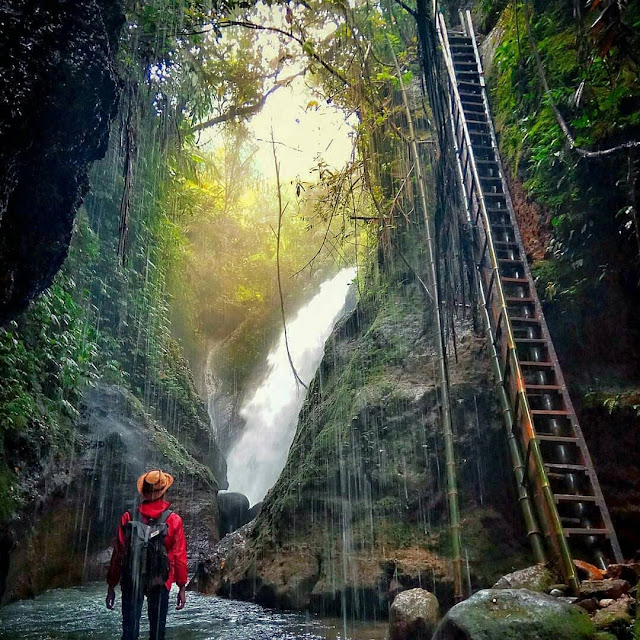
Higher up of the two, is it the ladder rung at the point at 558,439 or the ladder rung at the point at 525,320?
the ladder rung at the point at 525,320

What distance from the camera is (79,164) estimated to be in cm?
503

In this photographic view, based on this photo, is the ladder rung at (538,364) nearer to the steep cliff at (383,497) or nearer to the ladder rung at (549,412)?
the ladder rung at (549,412)

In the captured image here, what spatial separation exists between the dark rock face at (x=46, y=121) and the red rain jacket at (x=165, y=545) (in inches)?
99.3

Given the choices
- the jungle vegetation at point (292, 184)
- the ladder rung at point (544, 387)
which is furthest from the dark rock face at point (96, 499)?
the ladder rung at point (544, 387)

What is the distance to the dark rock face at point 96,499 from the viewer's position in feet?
22.1

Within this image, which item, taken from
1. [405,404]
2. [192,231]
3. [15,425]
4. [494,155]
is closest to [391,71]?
[494,155]

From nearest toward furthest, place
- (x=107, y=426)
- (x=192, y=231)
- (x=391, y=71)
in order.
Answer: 1. (x=391, y=71)
2. (x=107, y=426)
3. (x=192, y=231)

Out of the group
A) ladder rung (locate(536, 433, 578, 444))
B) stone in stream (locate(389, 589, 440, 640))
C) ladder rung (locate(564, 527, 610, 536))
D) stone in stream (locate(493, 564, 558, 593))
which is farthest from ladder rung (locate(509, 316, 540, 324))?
stone in stream (locate(389, 589, 440, 640))

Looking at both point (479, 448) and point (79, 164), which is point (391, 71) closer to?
point (79, 164)

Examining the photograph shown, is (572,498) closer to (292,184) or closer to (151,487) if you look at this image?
(151,487)

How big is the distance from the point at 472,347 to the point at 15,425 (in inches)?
235

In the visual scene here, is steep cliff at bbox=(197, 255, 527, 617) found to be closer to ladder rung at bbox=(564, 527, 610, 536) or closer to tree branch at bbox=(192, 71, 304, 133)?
ladder rung at bbox=(564, 527, 610, 536)

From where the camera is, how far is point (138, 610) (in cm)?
358

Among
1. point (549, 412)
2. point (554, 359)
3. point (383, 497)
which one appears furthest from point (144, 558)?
point (554, 359)
